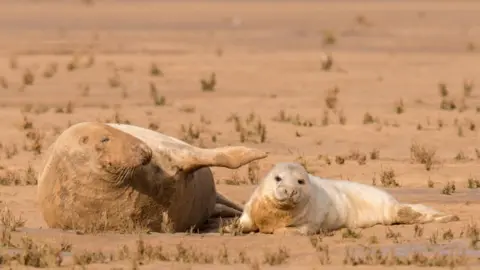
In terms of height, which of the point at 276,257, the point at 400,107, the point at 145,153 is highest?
the point at 400,107

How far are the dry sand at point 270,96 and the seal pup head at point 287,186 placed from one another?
314mm

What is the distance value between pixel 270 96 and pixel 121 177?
12918mm

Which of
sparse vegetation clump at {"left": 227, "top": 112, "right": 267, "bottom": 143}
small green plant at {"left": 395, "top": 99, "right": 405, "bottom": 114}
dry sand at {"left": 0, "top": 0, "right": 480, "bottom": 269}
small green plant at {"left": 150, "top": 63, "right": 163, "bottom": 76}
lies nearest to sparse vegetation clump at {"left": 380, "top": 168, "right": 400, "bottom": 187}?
dry sand at {"left": 0, "top": 0, "right": 480, "bottom": 269}

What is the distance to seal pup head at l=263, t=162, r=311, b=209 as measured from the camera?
10047 millimetres

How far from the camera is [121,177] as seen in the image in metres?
9.91

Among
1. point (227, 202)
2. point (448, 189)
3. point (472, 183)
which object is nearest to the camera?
point (227, 202)

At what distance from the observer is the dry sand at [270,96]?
1028cm

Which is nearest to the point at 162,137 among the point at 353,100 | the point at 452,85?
the point at 353,100

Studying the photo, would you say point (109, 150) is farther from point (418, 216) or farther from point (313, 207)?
point (418, 216)

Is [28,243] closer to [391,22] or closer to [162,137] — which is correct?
[162,137]

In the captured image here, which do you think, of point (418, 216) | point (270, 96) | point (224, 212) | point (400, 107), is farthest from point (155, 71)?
point (418, 216)

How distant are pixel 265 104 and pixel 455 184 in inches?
320

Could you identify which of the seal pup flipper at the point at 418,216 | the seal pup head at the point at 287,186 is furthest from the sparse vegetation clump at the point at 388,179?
the seal pup head at the point at 287,186

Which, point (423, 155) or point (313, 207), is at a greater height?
point (423, 155)
